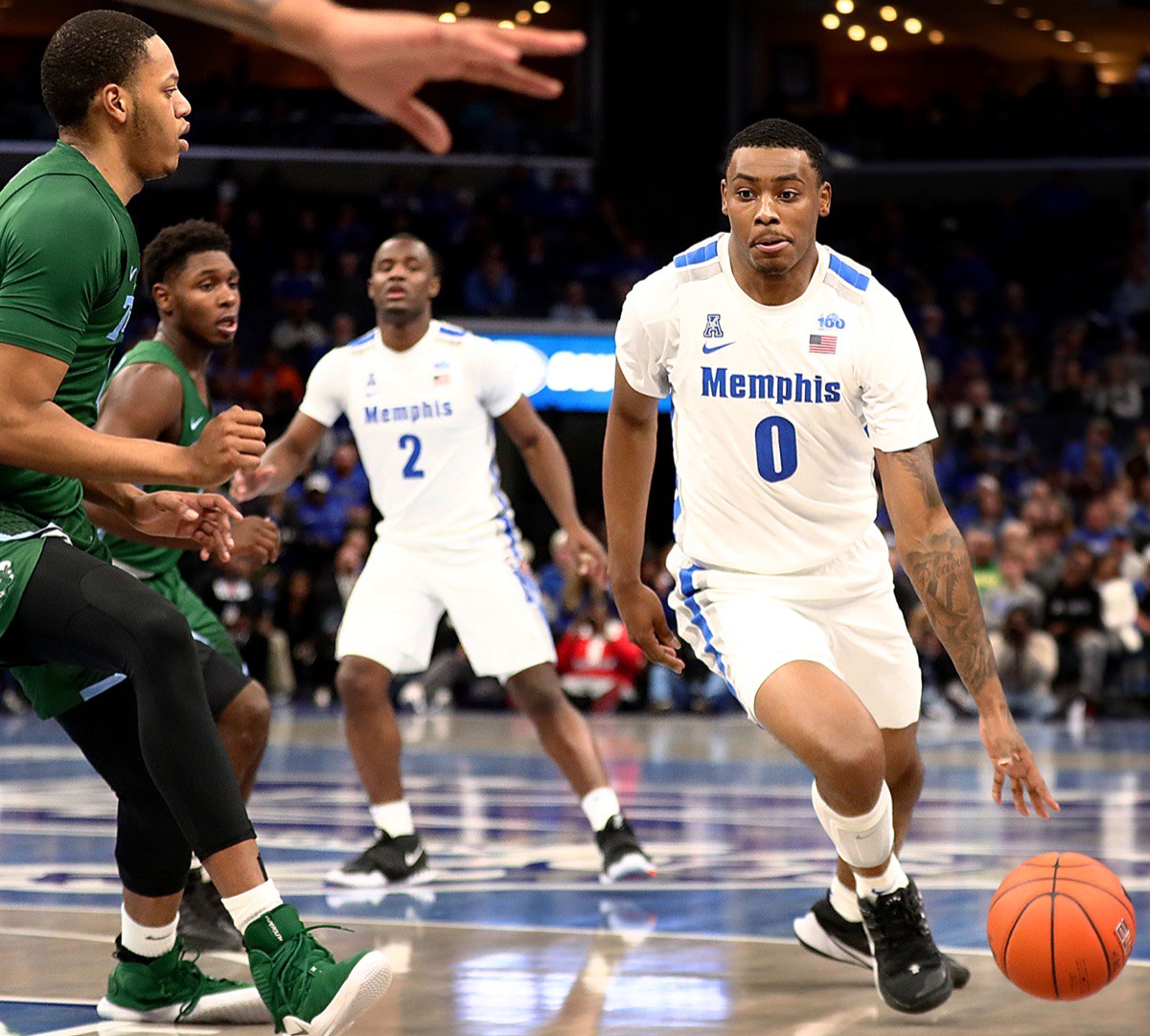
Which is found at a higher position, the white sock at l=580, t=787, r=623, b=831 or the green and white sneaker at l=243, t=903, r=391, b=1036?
the green and white sneaker at l=243, t=903, r=391, b=1036

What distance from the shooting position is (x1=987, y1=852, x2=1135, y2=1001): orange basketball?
14.2 ft

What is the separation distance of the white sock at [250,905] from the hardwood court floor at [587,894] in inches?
25.2

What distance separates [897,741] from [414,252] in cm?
335

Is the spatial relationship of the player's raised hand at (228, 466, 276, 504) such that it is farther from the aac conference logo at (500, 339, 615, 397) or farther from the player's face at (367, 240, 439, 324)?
the aac conference logo at (500, 339, 615, 397)

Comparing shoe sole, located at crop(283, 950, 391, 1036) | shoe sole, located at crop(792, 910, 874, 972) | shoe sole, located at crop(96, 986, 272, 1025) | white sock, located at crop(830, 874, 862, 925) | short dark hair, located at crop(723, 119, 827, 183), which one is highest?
short dark hair, located at crop(723, 119, 827, 183)

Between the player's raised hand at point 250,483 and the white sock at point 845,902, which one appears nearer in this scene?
the white sock at point 845,902

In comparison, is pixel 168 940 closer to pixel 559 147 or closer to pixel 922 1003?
pixel 922 1003

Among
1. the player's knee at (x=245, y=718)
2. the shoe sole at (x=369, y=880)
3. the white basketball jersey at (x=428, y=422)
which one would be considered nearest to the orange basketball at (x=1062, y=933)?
the player's knee at (x=245, y=718)

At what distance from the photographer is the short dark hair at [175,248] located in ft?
19.1

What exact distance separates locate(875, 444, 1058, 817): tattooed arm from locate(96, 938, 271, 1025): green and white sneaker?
192 cm

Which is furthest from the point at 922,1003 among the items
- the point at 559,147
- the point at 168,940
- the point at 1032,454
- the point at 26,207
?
the point at 559,147

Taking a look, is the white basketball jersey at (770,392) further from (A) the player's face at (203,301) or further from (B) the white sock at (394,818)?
(B) the white sock at (394,818)

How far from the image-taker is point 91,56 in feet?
13.0

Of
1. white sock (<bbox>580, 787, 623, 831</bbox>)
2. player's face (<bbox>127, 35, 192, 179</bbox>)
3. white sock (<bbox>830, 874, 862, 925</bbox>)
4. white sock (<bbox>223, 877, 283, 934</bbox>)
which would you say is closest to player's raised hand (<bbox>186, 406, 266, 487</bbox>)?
player's face (<bbox>127, 35, 192, 179</bbox>)
